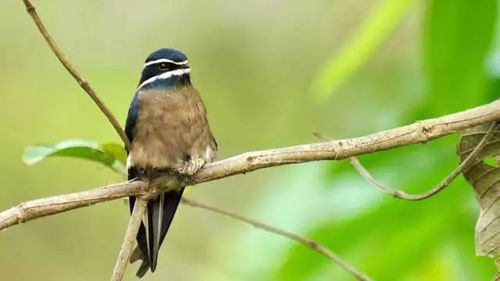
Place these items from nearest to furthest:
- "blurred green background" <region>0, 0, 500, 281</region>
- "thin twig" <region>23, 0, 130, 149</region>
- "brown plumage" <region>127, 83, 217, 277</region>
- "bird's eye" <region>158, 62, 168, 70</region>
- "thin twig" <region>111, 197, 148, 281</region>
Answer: "thin twig" <region>23, 0, 130, 149</region> → "thin twig" <region>111, 197, 148, 281</region> → "brown plumage" <region>127, 83, 217, 277</region> → "bird's eye" <region>158, 62, 168, 70</region> → "blurred green background" <region>0, 0, 500, 281</region>

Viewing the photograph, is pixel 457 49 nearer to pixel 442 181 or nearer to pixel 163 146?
pixel 442 181

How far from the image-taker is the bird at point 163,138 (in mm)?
2711

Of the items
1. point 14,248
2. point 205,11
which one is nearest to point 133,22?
point 205,11

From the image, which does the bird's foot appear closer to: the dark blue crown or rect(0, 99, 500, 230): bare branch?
rect(0, 99, 500, 230): bare branch

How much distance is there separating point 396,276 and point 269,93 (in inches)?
188

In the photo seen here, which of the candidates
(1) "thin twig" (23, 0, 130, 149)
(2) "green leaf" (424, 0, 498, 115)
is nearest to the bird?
(1) "thin twig" (23, 0, 130, 149)

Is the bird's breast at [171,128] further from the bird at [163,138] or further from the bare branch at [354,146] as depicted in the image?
the bare branch at [354,146]

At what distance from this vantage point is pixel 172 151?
111 inches

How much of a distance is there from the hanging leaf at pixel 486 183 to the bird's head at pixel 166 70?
2.77 ft

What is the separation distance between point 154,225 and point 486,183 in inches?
32.8

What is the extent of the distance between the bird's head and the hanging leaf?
0.84 m

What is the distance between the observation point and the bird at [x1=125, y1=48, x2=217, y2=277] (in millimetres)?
2711

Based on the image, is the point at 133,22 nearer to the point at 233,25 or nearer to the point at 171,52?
the point at 233,25

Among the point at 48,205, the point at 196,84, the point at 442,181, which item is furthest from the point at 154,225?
the point at 196,84
